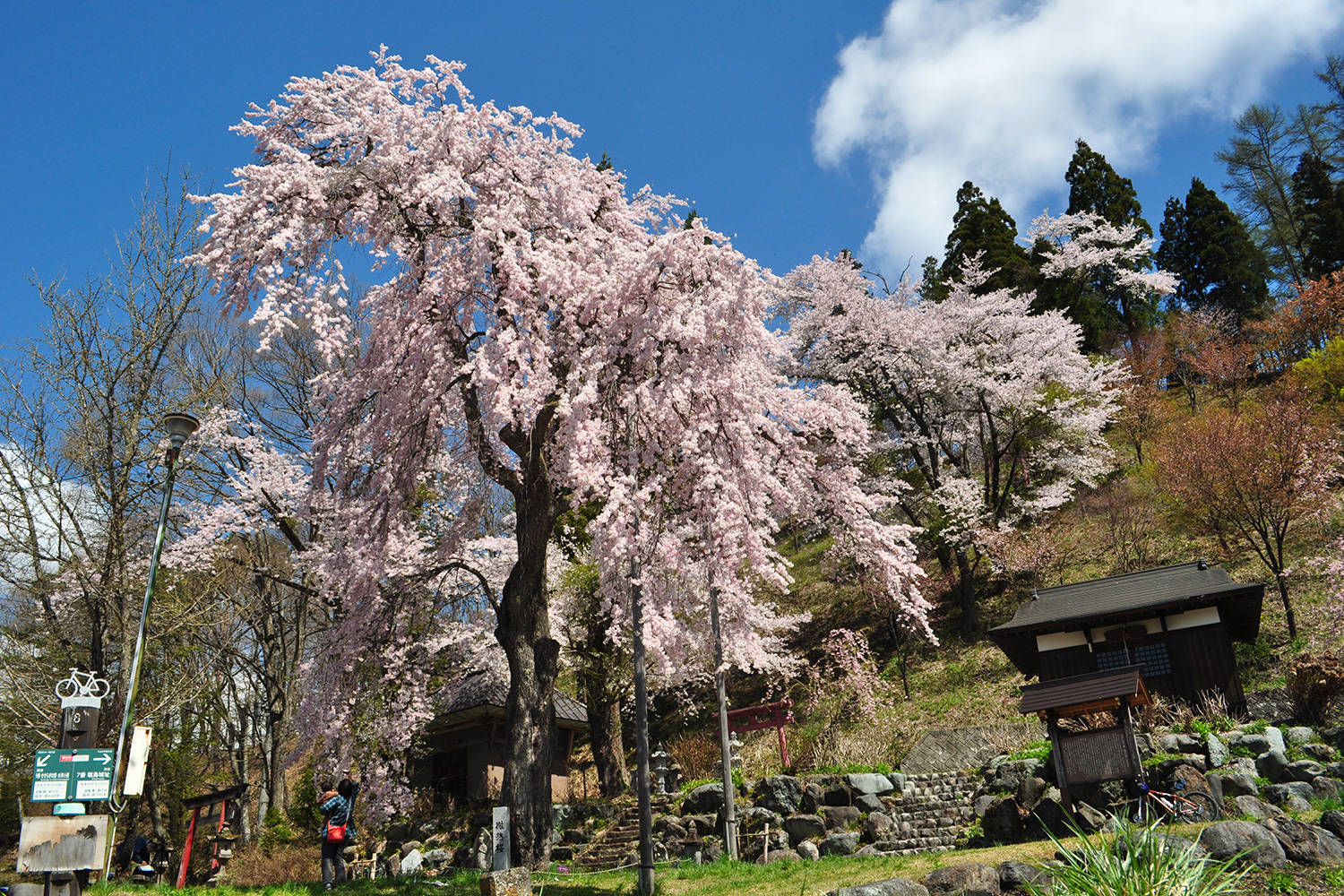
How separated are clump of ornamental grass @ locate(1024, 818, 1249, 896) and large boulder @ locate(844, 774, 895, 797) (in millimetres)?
9198

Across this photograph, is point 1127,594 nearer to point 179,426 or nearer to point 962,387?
point 962,387

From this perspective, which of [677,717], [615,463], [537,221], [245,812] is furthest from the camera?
[677,717]

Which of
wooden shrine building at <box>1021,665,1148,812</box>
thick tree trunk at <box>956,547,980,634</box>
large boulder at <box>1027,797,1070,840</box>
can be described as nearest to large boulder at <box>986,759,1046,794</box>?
large boulder at <box>1027,797,1070,840</box>

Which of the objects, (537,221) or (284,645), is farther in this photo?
(284,645)

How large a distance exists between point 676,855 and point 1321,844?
10.8 metres

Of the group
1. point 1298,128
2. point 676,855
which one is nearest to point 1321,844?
point 676,855

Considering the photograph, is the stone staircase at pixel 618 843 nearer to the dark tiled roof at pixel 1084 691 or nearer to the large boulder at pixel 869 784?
the large boulder at pixel 869 784

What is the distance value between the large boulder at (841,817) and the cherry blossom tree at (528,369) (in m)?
5.85

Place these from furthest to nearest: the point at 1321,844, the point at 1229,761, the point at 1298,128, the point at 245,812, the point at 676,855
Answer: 1. the point at 1298,128
2. the point at 245,812
3. the point at 676,855
4. the point at 1229,761
5. the point at 1321,844

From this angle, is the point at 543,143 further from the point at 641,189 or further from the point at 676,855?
the point at 676,855

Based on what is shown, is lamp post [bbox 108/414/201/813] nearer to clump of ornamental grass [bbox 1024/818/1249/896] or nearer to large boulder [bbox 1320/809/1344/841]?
clump of ornamental grass [bbox 1024/818/1249/896]

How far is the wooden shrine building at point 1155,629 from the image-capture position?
17.6 meters

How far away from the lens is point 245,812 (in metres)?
23.0

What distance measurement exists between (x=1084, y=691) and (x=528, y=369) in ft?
31.2
